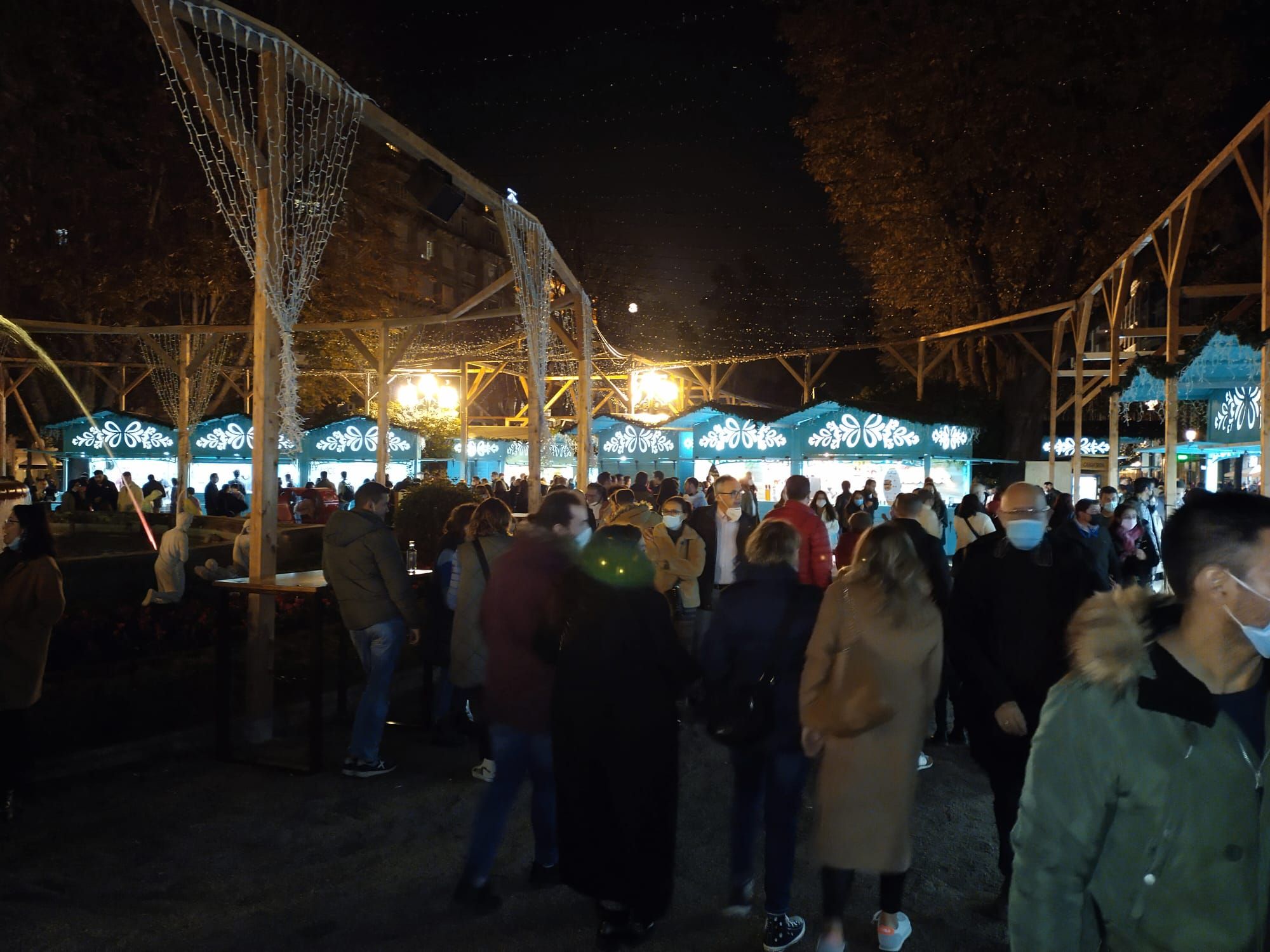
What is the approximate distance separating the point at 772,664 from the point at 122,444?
73.9 ft

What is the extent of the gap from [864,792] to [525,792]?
9.88 ft

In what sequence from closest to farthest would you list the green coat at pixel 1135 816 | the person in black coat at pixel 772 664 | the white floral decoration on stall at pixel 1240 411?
the green coat at pixel 1135 816, the person in black coat at pixel 772 664, the white floral decoration on stall at pixel 1240 411

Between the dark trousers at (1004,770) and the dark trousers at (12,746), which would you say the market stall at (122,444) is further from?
the dark trousers at (1004,770)

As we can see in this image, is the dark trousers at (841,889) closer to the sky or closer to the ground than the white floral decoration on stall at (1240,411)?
closer to the ground

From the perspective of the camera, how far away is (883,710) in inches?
145

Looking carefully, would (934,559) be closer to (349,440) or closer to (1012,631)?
(1012,631)

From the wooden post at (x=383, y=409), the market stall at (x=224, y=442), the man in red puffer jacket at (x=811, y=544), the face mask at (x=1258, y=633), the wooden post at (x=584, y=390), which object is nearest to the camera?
the face mask at (x=1258, y=633)

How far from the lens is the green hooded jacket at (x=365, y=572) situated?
607 centimetres

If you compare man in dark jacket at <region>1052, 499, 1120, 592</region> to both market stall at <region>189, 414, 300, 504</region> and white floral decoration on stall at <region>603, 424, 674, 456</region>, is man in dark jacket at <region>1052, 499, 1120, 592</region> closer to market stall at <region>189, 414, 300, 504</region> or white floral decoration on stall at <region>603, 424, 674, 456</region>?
white floral decoration on stall at <region>603, 424, 674, 456</region>

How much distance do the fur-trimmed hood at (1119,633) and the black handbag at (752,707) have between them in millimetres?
2165

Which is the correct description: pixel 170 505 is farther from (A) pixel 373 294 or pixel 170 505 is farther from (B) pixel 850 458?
(B) pixel 850 458

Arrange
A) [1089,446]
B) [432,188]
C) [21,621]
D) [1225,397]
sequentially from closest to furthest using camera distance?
[21,621]
[432,188]
[1225,397]
[1089,446]

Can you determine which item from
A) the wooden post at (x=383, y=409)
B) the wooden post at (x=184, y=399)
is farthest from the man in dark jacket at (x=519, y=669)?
the wooden post at (x=184, y=399)

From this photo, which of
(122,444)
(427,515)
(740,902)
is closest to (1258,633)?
(740,902)
